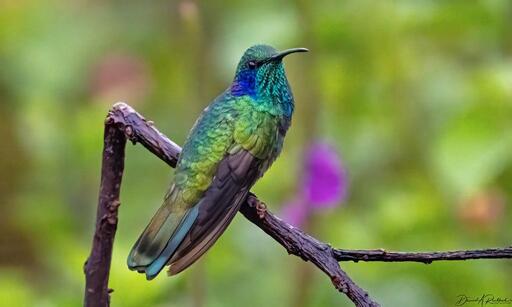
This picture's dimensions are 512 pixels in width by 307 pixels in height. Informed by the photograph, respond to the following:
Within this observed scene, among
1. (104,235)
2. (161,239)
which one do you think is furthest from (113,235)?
(161,239)

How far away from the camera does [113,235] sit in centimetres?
92

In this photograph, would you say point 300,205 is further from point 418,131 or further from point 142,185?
point 142,185

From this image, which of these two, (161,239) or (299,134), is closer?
(161,239)

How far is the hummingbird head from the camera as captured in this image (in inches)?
49.0

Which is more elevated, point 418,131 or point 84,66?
point 84,66

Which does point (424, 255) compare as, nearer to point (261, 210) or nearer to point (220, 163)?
point (261, 210)

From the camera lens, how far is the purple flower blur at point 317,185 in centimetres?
195

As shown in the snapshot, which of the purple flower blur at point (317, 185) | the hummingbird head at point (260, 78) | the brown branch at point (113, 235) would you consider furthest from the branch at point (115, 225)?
the purple flower blur at point (317, 185)

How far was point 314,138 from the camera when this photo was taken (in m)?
1.92

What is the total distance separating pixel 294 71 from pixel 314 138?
955mm

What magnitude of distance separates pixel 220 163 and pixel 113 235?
0.29 m

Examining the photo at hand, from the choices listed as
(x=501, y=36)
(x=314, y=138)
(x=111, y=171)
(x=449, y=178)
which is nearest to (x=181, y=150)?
(x=111, y=171)

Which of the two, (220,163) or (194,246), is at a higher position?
(220,163)
